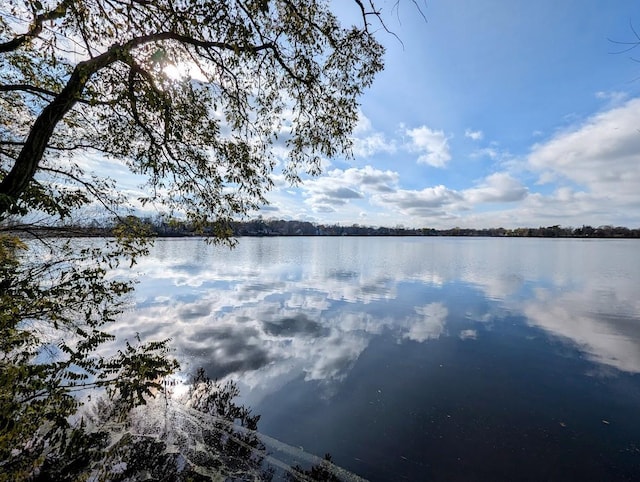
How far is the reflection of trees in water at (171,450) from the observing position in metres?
5.81

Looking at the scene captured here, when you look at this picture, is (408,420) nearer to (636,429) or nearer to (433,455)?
(433,455)

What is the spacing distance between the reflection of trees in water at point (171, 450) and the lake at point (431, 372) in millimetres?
829

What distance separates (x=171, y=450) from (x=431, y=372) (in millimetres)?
8426

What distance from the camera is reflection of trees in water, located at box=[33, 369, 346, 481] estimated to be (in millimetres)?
5812

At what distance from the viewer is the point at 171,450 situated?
21.6 ft

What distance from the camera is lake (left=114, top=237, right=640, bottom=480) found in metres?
6.95

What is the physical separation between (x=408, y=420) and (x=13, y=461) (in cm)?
810

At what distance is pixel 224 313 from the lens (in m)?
18.6

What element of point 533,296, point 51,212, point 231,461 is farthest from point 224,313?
point 533,296

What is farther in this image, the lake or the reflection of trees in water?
the lake

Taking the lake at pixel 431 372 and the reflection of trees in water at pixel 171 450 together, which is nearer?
the reflection of trees in water at pixel 171 450

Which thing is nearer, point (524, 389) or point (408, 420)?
point (408, 420)

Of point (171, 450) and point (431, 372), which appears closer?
point (171, 450)

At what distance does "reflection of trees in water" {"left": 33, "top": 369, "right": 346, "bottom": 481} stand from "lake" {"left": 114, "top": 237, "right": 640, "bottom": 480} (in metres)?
0.83
